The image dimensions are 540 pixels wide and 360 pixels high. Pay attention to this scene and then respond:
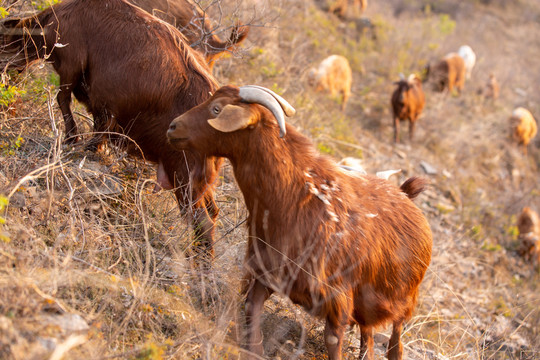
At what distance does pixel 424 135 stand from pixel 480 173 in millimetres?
1661

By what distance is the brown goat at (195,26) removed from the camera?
627cm

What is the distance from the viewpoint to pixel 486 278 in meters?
9.02

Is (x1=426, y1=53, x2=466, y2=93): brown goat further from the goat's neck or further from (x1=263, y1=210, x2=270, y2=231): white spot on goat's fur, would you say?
(x1=263, y1=210, x2=270, y2=231): white spot on goat's fur

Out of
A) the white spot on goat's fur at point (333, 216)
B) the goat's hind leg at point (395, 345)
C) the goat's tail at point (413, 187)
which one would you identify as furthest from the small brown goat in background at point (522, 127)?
the white spot on goat's fur at point (333, 216)

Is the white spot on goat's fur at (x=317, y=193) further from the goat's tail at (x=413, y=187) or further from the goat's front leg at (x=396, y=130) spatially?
the goat's front leg at (x=396, y=130)

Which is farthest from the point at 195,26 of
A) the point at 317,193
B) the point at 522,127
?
the point at 522,127

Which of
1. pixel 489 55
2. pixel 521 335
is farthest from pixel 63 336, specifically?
pixel 489 55

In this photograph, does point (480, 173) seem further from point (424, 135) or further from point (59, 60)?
point (59, 60)

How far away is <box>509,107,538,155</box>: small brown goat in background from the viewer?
14.6m

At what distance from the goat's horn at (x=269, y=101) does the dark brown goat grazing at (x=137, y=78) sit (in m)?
0.84

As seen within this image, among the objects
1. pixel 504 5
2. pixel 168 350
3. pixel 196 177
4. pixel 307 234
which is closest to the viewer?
pixel 168 350

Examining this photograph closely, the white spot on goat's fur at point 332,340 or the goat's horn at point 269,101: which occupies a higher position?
the goat's horn at point 269,101

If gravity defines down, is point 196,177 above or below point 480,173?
above

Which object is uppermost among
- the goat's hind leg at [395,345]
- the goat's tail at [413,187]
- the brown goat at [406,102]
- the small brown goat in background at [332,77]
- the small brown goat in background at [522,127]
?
the goat's tail at [413,187]
